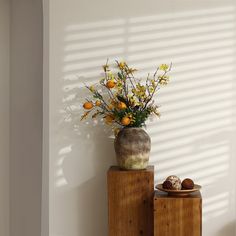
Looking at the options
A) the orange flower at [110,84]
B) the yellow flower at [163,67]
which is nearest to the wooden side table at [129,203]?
the orange flower at [110,84]

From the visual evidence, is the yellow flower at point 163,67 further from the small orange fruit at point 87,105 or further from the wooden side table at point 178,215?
the wooden side table at point 178,215

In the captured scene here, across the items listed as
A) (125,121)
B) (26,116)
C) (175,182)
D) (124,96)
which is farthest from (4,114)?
(175,182)

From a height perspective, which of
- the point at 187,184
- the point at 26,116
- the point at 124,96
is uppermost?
the point at 124,96

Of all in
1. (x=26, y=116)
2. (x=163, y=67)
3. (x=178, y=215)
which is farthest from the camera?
(x=26, y=116)

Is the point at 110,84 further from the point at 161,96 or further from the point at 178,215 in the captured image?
the point at 178,215

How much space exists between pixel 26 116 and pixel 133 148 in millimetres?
1145

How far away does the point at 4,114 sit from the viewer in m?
4.10

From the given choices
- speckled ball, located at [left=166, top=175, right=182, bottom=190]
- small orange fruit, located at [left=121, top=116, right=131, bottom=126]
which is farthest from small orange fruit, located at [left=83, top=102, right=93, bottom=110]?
speckled ball, located at [left=166, top=175, right=182, bottom=190]

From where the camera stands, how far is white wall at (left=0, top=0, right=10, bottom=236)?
408cm

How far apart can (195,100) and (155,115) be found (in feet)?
0.84

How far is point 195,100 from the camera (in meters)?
3.30

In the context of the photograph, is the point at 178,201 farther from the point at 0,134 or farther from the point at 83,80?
the point at 0,134

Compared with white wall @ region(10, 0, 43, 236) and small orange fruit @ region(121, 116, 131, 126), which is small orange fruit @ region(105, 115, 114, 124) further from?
white wall @ region(10, 0, 43, 236)

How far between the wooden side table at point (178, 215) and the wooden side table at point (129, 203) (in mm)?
135
